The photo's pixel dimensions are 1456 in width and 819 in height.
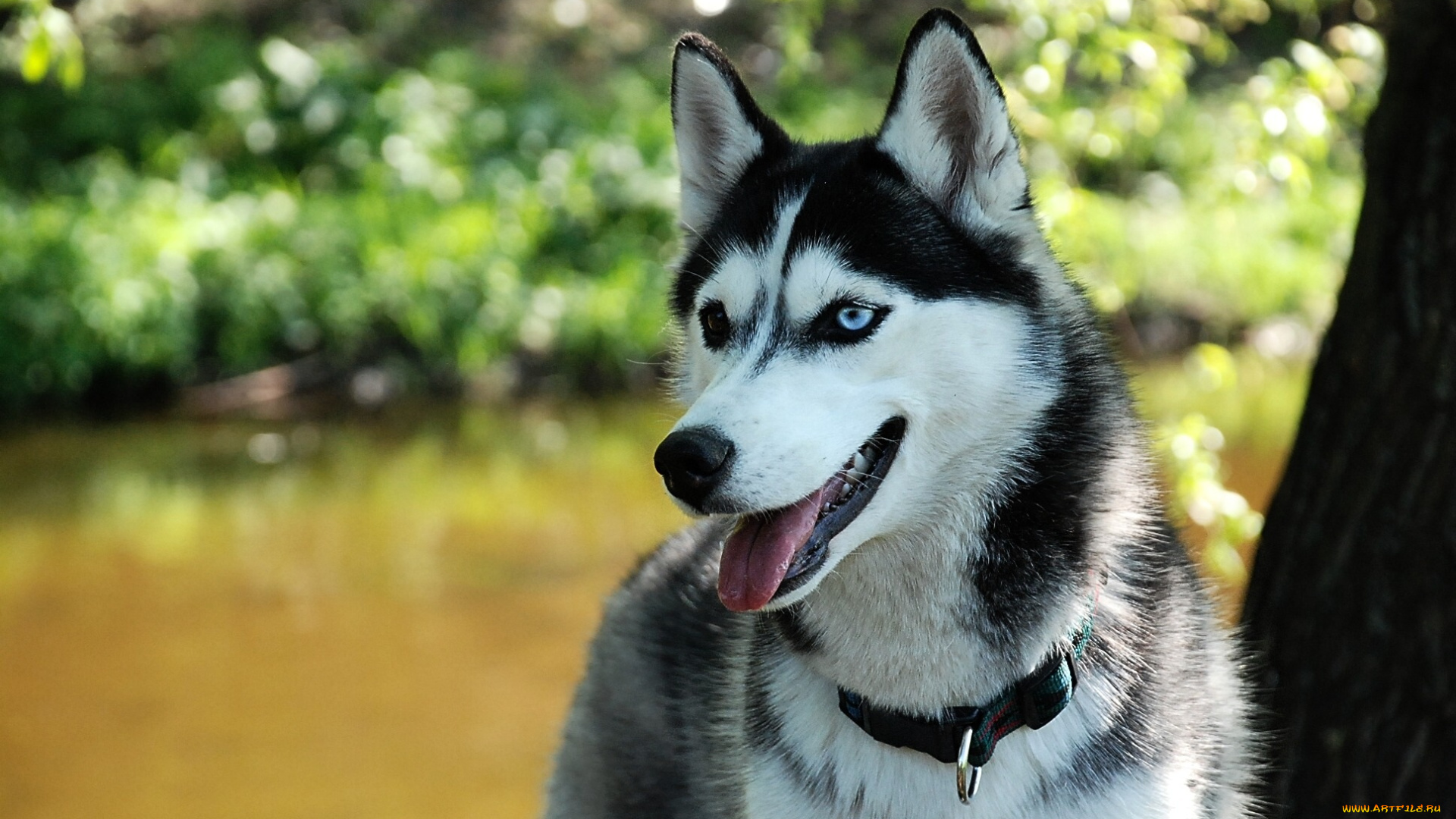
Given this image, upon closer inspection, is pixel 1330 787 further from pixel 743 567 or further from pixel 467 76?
pixel 467 76

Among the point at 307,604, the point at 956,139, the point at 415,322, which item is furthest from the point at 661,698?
the point at 415,322

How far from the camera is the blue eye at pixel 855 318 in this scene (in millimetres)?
2342

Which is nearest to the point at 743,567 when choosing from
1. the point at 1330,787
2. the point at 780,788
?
the point at 780,788

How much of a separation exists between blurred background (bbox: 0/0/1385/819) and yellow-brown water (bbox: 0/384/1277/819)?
21 millimetres

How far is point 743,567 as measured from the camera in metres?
2.26

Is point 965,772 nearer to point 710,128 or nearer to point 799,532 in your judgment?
point 799,532

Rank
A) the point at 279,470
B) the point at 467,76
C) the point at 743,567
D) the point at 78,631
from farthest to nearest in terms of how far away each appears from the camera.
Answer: the point at 467,76, the point at 279,470, the point at 78,631, the point at 743,567

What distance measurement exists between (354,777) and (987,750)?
9.59 ft

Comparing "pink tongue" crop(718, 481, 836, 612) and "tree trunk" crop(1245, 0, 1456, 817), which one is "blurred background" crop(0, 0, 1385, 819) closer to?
"tree trunk" crop(1245, 0, 1456, 817)

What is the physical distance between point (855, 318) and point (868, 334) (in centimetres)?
4

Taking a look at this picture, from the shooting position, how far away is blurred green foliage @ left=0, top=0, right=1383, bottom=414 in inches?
345

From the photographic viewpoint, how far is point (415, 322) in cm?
898

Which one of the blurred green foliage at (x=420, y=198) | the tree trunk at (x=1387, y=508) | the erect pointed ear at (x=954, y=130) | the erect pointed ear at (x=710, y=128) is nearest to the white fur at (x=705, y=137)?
the erect pointed ear at (x=710, y=128)

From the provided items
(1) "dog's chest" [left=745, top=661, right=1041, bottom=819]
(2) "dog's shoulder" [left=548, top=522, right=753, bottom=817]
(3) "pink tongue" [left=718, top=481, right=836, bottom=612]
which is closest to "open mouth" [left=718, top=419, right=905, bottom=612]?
(3) "pink tongue" [left=718, top=481, right=836, bottom=612]
